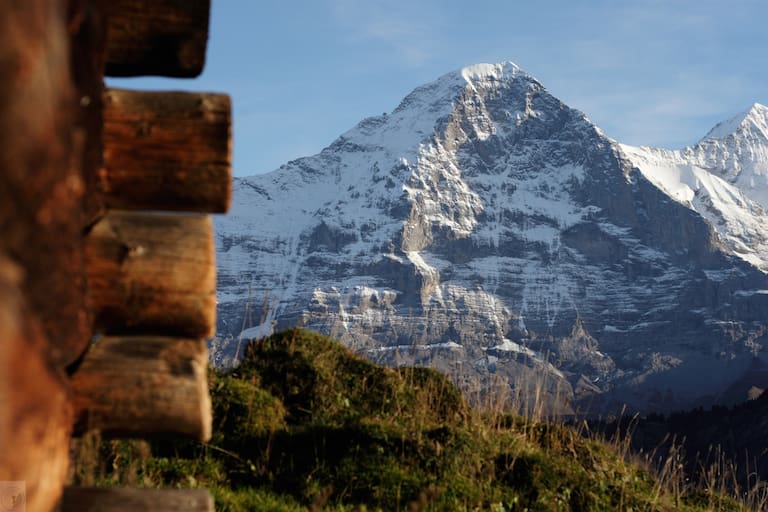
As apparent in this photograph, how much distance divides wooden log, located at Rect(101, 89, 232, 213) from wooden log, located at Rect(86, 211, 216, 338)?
109mm

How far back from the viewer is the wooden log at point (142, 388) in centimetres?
371

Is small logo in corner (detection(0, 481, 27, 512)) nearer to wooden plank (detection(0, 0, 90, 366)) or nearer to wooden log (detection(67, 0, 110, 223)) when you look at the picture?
wooden plank (detection(0, 0, 90, 366))

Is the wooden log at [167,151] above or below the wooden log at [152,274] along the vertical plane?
above

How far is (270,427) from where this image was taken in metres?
8.87

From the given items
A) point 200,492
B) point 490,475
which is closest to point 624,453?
point 490,475

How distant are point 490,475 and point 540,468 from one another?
2.35ft

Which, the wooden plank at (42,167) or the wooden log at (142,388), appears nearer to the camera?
the wooden plank at (42,167)

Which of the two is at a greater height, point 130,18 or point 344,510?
point 130,18

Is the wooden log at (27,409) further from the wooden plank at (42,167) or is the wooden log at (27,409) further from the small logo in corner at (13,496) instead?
the wooden plank at (42,167)

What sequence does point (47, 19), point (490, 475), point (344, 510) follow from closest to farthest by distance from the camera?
1. point (47, 19)
2. point (344, 510)
3. point (490, 475)

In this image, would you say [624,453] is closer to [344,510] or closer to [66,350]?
[344,510]

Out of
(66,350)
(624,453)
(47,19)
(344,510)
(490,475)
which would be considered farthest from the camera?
(624,453)

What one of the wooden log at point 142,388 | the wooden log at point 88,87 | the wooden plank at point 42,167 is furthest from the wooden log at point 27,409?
the wooden log at point 88,87

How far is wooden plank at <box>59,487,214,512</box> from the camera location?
12.2ft
